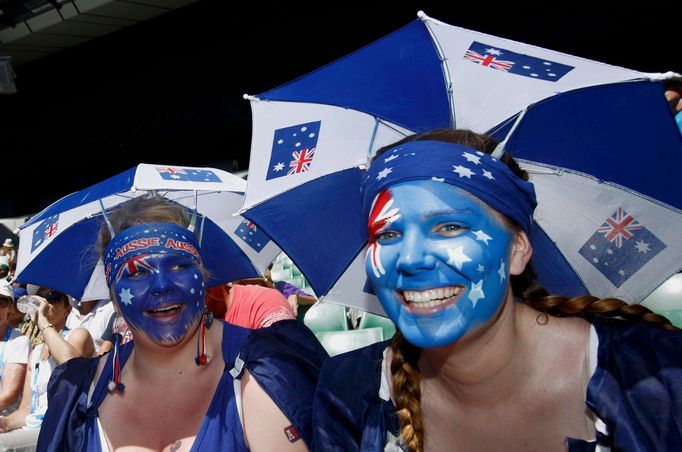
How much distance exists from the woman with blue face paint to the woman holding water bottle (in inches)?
74.0

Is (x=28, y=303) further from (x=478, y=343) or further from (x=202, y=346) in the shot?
(x=478, y=343)

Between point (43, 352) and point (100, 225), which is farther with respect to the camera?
point (43, 352)

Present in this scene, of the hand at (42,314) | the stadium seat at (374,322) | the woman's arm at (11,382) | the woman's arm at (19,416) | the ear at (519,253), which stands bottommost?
the stadium seat at (374,322)

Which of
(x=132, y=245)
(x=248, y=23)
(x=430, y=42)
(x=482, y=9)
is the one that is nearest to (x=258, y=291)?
(x=132, y=245)

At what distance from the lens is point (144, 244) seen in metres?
2.00

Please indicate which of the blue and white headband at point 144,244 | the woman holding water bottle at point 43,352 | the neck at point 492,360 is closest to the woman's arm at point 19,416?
the woman holding water bottle at point 43,352

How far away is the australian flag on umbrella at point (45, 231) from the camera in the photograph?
8.40 ft

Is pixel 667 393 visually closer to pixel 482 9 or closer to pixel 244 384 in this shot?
pixel 244 384

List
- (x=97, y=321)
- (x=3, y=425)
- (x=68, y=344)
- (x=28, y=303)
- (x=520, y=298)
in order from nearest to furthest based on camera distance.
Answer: (x=520, y=298) < (x=68, y=344) < (x=3, y=425) < (x=28, y=303) < (x=97, y=321)

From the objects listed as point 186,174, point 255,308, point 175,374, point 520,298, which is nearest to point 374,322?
point 255,308

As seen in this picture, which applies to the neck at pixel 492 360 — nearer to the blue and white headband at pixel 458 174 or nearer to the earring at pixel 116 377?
the blue and white headband at pixel 458 174

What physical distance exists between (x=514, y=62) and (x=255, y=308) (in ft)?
6.10

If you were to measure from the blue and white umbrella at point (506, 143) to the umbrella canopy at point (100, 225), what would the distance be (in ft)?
1.38

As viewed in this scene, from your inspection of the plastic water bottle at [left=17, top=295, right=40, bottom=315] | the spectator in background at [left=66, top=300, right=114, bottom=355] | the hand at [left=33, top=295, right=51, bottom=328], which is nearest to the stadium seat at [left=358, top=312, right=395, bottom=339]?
the spectator in background at [left=66, top=300, right=114, bottom=355]
